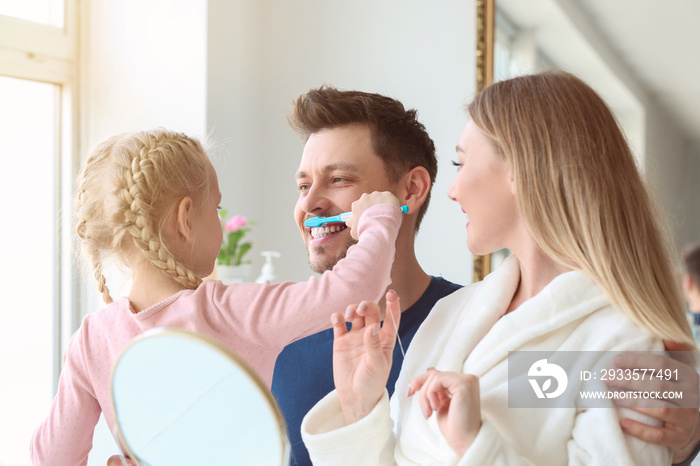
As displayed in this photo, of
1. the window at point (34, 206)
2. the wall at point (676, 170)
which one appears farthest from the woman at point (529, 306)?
the window at point (34, 206)

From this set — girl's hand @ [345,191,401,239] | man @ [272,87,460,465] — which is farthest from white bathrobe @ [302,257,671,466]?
man @ [272,87,460,465]

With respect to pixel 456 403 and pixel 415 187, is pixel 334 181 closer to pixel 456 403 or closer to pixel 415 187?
pixel 415 187

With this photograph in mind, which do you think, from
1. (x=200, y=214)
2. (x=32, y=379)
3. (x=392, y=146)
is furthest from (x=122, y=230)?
(x=32, y=379)

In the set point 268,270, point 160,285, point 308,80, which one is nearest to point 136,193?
point 160,285

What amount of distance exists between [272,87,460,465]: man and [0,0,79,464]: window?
1.59 m

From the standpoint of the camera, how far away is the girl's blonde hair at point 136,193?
0.97 metres

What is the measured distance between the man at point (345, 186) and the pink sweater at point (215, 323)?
1.03 ft

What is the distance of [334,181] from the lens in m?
1.36

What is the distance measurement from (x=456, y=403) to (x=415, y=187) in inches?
30.9

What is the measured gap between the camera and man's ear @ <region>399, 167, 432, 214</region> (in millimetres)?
1445

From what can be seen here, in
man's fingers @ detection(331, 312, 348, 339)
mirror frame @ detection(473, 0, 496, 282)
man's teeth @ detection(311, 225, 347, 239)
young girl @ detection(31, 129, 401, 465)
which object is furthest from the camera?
mirror frame @ detection(473, 0, 496, 282)

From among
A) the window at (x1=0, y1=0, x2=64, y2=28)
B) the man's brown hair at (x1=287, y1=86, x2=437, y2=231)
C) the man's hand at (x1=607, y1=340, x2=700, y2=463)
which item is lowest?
the man's hand at (x1=607, y1=340, x2=700, y2=463)

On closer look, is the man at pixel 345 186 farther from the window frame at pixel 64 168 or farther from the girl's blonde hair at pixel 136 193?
the window frame at pixel 64 168

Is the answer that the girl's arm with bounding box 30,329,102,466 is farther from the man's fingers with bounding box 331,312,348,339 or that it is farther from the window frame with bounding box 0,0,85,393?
the window frame with bounding box 0,0,85,393
